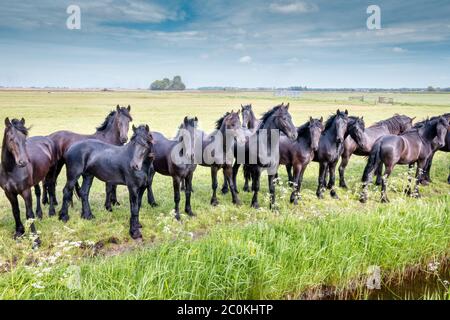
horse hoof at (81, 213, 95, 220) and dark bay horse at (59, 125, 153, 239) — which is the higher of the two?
dark bay horse at (59, 125, 153, 239)

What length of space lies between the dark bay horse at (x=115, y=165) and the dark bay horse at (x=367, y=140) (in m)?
6.28

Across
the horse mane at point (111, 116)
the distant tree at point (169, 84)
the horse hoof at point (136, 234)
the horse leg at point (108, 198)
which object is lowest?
the horse hoof at point (136, 234)

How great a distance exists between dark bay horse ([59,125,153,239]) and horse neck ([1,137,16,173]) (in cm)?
135

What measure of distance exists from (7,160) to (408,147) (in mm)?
9596

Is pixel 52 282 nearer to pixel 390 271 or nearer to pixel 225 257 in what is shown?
pixel 225 257

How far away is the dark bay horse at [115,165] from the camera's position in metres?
6.56

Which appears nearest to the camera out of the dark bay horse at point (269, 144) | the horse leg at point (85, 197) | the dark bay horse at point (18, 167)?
the dark bay horse at point (18, 167)

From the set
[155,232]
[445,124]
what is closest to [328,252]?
[155,232]

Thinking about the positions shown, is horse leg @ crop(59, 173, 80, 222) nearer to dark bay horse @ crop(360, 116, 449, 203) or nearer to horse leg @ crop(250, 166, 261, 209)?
horse leg @ crop(250, 166, 261, 209)

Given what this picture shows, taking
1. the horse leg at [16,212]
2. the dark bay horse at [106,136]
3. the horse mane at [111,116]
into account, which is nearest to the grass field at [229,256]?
the horse leg at [16,212]

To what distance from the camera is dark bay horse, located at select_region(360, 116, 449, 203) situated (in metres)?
9.13

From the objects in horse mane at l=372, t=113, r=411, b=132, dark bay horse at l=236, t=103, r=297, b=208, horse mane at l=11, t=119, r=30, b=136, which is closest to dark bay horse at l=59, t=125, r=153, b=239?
horse mane at l=11, t=119, r=30, b=136

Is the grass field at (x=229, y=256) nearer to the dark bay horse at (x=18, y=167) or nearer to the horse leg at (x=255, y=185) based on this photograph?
the dark bay horse at (x=18, y=167)
